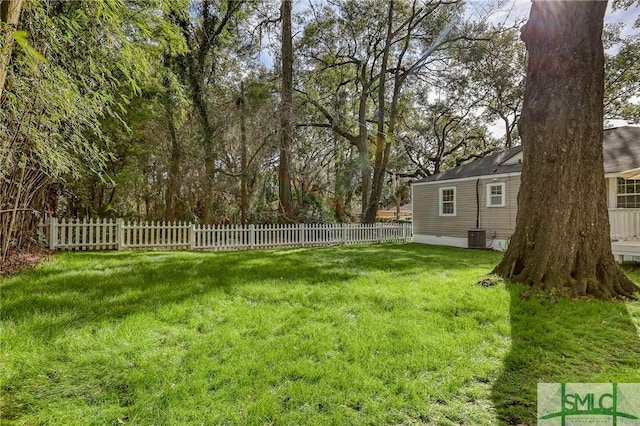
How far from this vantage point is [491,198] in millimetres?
11453

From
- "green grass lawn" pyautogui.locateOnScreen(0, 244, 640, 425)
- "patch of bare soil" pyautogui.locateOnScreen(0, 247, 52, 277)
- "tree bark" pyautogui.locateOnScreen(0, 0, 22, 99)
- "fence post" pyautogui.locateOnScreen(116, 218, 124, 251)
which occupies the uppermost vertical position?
"tree bark" pyautogui.locateOnScreen(0, 0, 22, 99)

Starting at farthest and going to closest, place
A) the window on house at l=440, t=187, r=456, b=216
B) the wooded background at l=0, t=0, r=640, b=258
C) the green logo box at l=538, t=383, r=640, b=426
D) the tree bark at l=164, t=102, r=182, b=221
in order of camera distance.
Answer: the window on house at l=440, t=187, r=456, b=216 < the tree bark at l=164, t=102, r=182, b=221 < the wooded background at l=0, t=0, r=640, b=258 < the green logo box at l=538, t=383, r=640, b=426

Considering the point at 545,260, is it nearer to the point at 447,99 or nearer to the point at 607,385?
the point at 607,385

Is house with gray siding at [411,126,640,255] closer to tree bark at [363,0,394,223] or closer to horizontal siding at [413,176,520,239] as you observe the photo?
horizontal siding at [413,176,520,239]

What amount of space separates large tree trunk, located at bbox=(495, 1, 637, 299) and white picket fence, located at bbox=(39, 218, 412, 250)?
7.20 metres

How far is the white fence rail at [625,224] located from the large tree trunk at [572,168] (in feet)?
14.9

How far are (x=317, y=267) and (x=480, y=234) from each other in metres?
7.51

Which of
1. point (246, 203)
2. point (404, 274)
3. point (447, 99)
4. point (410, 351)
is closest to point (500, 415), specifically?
point (410, 351)

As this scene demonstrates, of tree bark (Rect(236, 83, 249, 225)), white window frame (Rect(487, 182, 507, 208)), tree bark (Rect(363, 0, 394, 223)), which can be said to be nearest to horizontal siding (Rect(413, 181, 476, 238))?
white window frame (Rect(487, 182, 507, 208))

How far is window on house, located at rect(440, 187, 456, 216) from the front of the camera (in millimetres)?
12688

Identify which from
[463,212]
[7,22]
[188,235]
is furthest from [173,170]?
[463,212]

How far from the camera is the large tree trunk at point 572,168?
4.36m

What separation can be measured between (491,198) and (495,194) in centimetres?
19

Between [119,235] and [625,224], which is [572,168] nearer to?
[625,224]
